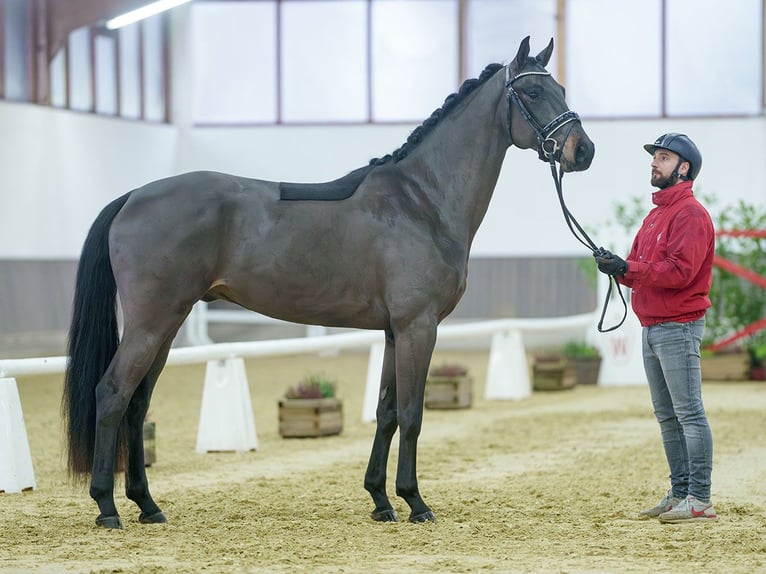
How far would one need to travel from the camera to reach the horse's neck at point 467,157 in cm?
567

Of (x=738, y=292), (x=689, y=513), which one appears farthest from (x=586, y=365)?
(x=689, y=513)

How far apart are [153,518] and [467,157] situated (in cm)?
243

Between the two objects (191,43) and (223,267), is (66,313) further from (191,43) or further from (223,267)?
(223,267)

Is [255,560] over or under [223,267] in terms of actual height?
under

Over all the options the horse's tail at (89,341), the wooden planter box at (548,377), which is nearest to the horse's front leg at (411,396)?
the horse's tail at (89,341)

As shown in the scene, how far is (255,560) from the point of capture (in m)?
4.57

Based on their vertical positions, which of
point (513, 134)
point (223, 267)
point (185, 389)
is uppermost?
point (513, 134)

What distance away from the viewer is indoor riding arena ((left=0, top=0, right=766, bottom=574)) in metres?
5.32

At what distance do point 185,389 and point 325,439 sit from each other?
488 cm

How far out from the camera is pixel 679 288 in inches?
212

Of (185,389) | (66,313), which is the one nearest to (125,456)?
(185,389)

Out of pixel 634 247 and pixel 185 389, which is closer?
pixel 634 247

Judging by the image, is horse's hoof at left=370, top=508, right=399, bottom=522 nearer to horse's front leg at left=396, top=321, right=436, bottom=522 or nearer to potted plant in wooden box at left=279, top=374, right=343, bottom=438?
horse's front leg at left=396, top=321, right=436, bottom=522

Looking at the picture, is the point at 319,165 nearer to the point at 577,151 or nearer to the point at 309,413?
the point at 309,413
